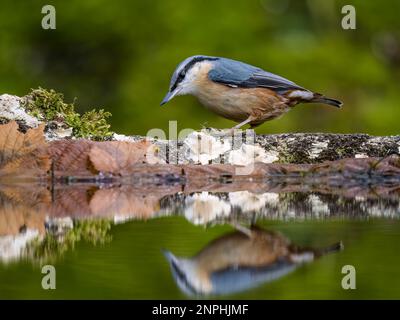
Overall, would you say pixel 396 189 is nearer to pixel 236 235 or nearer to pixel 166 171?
pixel 166 171

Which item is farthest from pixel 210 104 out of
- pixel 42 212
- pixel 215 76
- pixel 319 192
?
pixel 42 212

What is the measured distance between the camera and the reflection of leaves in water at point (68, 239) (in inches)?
145

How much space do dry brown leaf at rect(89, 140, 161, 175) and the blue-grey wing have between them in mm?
1216

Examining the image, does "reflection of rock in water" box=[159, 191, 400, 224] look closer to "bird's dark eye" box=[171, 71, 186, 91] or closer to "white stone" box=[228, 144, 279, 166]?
"white stone" box=[228, 144, 279, 166]

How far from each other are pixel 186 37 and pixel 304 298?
10.7m

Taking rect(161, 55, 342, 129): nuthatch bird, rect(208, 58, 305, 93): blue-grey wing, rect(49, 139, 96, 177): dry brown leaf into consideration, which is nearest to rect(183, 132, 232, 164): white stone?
rect(49, 139, 96, 177): dry brown leaf

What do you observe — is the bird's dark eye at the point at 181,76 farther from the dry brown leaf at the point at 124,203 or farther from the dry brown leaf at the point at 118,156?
the dry brown leaf at the point at 124,203

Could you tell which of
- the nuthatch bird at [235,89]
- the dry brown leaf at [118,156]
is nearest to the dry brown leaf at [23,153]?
the dry brown leaf at [118,156]

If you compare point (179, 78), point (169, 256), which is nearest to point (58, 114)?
point (179, 78)

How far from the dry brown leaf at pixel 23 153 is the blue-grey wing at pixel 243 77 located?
5.42 feet

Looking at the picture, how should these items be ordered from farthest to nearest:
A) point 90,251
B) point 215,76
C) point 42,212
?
1. point 215,76
2. point 42,212
3. point 90,251

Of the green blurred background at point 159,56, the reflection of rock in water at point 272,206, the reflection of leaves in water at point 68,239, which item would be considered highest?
the green blurred background at point 159,56

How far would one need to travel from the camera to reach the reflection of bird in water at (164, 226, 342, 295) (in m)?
3.28
